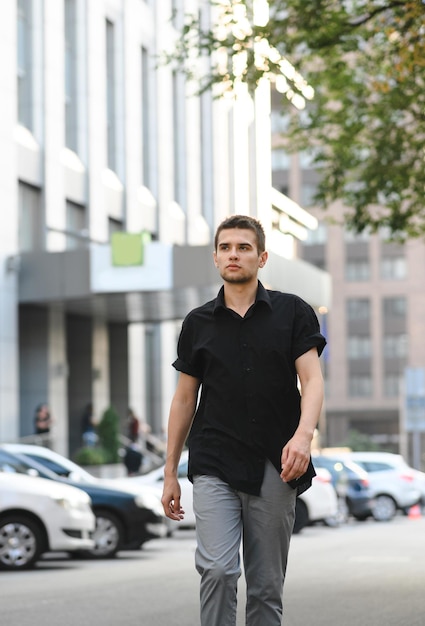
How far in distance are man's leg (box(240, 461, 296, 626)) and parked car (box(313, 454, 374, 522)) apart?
25857mm

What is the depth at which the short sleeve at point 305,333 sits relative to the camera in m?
6.04

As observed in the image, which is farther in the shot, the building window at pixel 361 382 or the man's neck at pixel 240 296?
the building window at pixel 361 382

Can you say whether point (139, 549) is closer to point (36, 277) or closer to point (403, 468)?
point (36, 277)

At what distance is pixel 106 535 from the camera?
19.0 metres

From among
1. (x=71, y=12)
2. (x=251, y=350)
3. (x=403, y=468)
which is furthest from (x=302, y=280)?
(x=251, y=350)

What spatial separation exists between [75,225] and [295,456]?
31.9m

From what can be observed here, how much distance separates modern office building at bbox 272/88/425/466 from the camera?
374 ft

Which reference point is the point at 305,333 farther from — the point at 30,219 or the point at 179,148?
the point at 179,148

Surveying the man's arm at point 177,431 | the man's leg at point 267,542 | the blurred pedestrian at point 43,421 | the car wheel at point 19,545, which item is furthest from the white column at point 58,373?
the man's leg at point 267,542

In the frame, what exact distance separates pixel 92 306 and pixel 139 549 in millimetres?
15383

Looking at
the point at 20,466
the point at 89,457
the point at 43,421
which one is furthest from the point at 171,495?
the point at 89,457

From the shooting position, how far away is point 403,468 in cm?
3691

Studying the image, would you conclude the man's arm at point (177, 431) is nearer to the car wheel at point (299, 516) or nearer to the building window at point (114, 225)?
the car wheel at point (299, 516)

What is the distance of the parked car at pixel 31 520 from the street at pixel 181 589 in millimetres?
279
